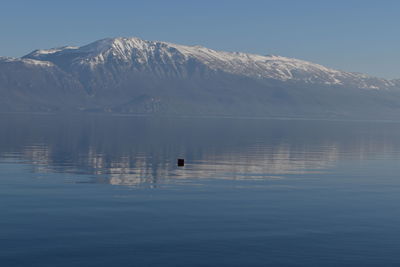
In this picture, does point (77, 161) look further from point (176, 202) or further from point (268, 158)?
point (176, 202)

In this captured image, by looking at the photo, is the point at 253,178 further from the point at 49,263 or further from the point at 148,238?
the point at 49,263

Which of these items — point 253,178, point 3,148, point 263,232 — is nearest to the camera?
point 263,232

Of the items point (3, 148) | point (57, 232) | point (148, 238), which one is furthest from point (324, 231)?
point (3, 148)

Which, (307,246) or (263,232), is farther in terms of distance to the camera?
(263,232)

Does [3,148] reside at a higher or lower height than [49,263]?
higher

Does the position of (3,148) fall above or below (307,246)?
above

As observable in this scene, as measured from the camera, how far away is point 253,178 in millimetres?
61625

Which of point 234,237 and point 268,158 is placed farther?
point 268,158

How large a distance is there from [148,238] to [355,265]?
35.0 ft

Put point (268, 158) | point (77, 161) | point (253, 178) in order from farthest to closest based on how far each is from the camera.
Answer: point (268, 158), point (77, 161), point (253, 178)

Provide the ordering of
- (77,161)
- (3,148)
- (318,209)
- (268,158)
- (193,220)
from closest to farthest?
(193,220), (318,209), (77,161), (268,158), (3,148)

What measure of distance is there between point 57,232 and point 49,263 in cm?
577

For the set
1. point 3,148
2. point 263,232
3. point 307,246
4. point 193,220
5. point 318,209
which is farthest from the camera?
point 3,148

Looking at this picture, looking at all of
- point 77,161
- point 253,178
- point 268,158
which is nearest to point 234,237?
point 253,178
